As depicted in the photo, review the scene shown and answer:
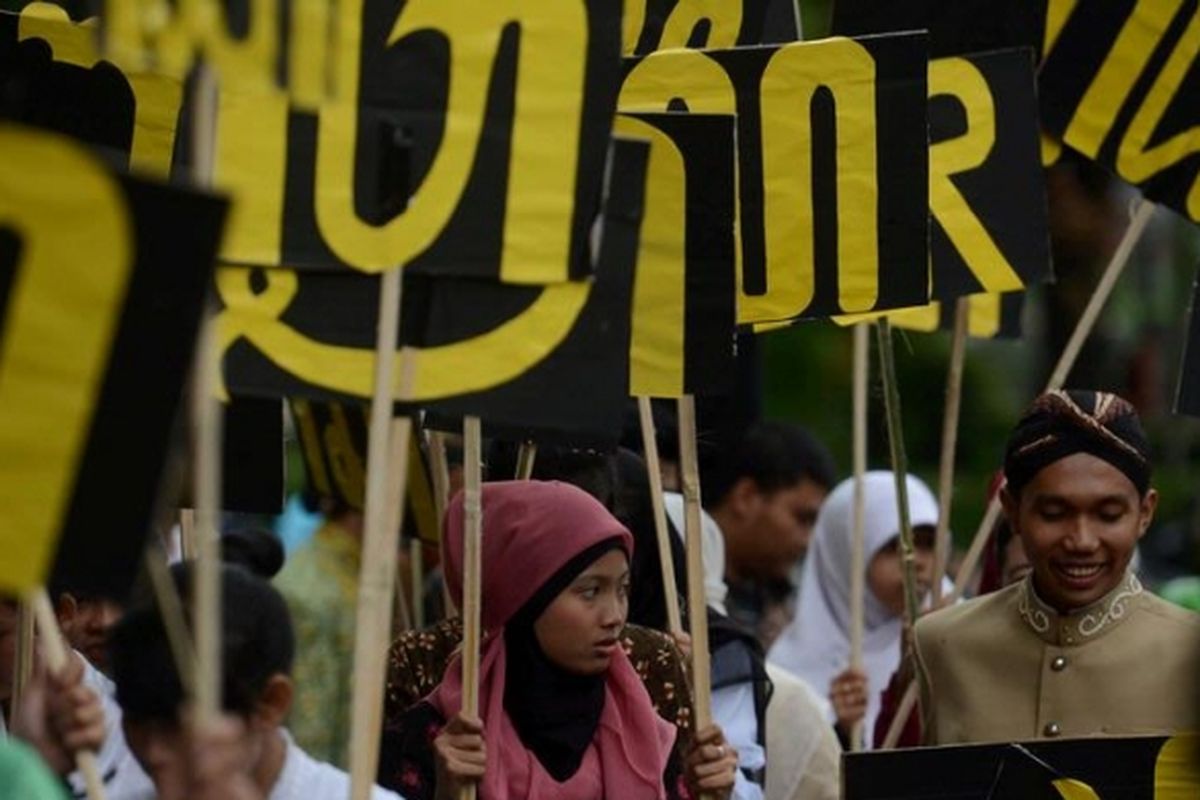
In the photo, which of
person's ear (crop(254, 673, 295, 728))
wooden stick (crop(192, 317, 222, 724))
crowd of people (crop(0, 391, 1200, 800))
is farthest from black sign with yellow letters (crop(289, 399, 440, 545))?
wooden stick (crop(192, 317, 222, 724))

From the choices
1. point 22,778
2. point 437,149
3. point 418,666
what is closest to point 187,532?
point 418,666

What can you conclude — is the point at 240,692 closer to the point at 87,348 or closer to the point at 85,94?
the point at 87,348

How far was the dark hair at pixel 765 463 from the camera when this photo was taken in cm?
958

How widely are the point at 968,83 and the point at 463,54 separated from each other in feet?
8.68

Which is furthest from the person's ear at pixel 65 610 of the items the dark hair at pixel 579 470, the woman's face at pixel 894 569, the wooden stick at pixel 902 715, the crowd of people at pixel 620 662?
the woman's face at pixel 894 569

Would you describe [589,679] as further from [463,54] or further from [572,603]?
[463,54]

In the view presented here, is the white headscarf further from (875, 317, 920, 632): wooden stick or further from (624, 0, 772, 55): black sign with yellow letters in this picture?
(624, 0, 772, 55): black sign with yellow letters

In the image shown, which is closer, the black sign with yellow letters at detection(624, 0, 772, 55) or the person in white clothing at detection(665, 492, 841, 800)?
the person in white clothing at detection(665, 492, 841, 800)

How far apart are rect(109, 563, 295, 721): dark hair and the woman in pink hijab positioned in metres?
0.95

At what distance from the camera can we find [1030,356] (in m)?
20.7

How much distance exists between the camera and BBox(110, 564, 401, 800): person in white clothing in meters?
5.18

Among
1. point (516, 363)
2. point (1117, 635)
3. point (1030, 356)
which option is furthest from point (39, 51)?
point (1030, 356)

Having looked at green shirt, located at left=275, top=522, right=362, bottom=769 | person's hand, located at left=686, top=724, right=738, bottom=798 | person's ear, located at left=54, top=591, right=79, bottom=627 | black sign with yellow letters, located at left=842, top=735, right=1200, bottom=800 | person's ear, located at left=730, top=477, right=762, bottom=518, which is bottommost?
green shirt, located at left=275, top=522, right=362, bottom=769

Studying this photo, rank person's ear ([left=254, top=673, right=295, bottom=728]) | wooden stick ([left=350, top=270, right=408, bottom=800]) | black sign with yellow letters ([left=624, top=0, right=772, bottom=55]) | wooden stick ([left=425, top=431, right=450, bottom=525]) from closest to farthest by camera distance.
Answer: wooden stick ([left=350, top=270, right=408, bottom=800]) < person's ear ([left=254, top=673, right=295, bottom=728]) < wooden stick ([left=425, top=431, right=450, bottom=525]) < black sign with yellow letters ([left=624, top=0, right=772, bottom=55])
